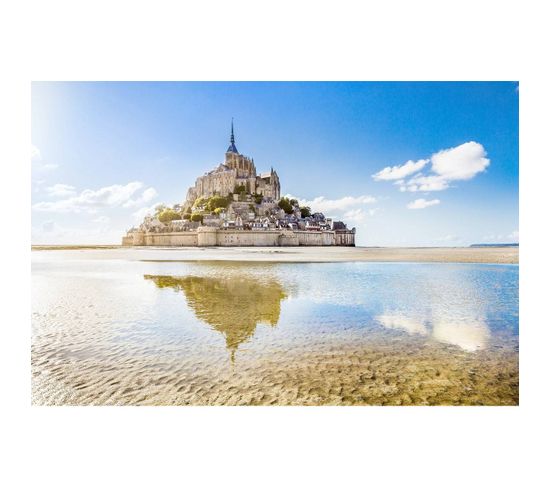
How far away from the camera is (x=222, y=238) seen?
27.9 m

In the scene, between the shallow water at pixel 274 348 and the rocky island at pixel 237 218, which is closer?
the shallow water at pixel 274 348

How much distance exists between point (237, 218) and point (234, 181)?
8.87m

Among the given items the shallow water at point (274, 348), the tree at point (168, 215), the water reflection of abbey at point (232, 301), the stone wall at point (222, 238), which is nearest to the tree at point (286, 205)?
the stone wall at point (222, 238)

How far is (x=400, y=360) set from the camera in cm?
261

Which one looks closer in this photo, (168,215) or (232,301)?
(232,301)

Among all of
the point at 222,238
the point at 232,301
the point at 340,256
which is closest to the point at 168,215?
the point at 222,238

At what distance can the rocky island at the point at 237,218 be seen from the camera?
92.4 feet

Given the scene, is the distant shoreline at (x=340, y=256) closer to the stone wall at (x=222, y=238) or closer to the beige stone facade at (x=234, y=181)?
the stone wall at (x=222, y=238)

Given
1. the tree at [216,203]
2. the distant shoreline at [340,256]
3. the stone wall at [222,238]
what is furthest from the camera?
the tree at [216,203]

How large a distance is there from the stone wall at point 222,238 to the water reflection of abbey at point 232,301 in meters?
20.9

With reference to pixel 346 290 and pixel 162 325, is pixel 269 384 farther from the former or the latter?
pixel 346 290

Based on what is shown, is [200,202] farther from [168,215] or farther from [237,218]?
[237,218]

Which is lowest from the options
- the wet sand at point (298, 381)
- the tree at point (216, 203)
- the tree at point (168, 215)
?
the wet sand at point (298, 381)
